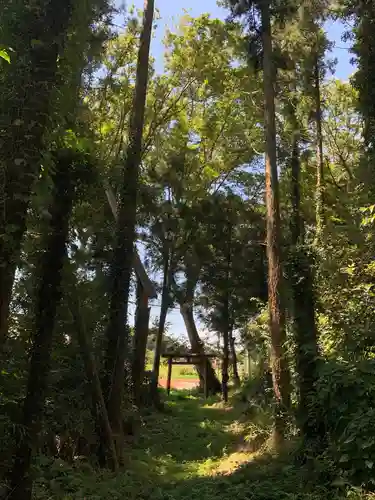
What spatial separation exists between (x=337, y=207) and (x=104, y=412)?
1018cm

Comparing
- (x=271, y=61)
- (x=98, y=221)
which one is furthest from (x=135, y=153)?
(x=271, y=61)

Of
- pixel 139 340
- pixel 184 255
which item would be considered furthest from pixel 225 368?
pixel 139 340

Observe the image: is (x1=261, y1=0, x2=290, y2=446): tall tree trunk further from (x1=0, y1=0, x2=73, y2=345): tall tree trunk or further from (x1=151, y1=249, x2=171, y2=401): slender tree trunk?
(x1=151, y1=249, x2=171, y2=401): slender tree trunk

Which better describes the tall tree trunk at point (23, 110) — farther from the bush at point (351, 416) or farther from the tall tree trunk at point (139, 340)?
the tall tree trunk at point (139, 340)

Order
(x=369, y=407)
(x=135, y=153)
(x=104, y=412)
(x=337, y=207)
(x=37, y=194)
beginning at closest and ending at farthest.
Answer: (x=37, y=194) < (x=369, y=407) < (x=104, y=412) < (x=135, y=153) < (x=337, y=207)

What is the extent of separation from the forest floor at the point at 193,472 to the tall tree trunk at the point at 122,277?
127 centimetres

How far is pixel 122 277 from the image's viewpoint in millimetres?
9148

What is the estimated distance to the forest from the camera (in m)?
4.46

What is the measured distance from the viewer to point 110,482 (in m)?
6.68

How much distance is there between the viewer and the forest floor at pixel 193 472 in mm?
5320

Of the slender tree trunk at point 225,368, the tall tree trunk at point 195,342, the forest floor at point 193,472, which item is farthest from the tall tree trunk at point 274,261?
the tall tree trunk at point 195,342

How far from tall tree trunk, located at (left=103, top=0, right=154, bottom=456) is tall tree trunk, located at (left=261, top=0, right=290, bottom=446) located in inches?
111

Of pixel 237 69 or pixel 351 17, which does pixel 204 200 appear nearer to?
pixel 237 69

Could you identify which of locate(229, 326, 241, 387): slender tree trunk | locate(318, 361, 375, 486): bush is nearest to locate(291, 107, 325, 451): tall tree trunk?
locate(318, 361, 375, 486): bush
